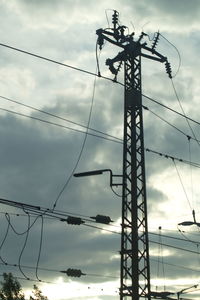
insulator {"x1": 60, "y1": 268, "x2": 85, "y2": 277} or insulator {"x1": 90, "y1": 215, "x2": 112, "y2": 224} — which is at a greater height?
insulator {"x1": 90, "y1": 215, "x2": 112, "y2": 224}

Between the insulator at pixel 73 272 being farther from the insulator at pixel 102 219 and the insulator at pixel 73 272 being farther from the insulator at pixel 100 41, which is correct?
the insulator at pixel 100 41

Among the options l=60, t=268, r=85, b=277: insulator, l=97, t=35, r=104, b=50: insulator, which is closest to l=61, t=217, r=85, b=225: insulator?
l=60, t=268, r=85, b=277: insulator

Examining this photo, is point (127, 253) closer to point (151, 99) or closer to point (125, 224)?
point (125, 224)

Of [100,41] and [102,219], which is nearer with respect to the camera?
[102,219]

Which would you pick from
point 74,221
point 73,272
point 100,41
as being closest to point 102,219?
point 74,221

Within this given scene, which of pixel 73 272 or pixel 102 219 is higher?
pixel 102 219

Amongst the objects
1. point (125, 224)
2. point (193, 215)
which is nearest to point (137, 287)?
point (125, 224)

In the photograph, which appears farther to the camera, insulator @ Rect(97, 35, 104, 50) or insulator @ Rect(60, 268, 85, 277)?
insulator @ Rect(97, 35, 104, 50)

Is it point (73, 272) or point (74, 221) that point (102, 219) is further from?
point (73, 272)

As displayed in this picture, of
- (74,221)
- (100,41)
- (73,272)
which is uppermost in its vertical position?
(100,41)

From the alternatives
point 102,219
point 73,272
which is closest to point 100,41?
point 102,219

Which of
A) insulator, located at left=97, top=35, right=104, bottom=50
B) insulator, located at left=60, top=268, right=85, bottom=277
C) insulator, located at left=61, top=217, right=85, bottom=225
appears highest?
insulator, located at left=97, top=35, right=104, bottom=50

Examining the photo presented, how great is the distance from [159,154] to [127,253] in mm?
4913

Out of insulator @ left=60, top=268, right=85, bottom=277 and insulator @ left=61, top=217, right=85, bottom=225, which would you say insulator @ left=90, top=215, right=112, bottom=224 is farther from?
insulator @ left=60, top=268, right=85, bottom=277
